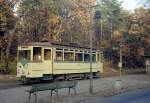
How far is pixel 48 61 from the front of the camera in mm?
29484

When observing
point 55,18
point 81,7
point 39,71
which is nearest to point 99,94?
point 39,71

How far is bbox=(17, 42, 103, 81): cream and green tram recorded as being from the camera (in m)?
28.4

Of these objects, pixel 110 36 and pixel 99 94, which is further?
pixel 110 36

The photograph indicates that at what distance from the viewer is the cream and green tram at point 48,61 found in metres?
28.4

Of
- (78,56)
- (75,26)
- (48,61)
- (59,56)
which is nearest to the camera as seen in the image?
(48,61)

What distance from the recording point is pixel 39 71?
28.7 meters

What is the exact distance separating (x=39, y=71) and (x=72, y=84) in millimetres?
7796

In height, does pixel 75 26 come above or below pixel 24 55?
above

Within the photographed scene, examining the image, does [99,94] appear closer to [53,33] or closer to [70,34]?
[53,33]

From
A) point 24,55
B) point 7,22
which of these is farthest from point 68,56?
point 7,22

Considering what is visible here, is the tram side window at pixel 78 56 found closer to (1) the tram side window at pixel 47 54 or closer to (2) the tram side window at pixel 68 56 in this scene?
(2) the tram side window at pixel 68 56

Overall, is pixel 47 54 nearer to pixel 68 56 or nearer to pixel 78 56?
pixel 68 56

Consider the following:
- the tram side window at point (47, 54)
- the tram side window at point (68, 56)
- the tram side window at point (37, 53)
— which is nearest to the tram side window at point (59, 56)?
the tram side window at point (68, 56)

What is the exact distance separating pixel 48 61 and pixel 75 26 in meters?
24.0
